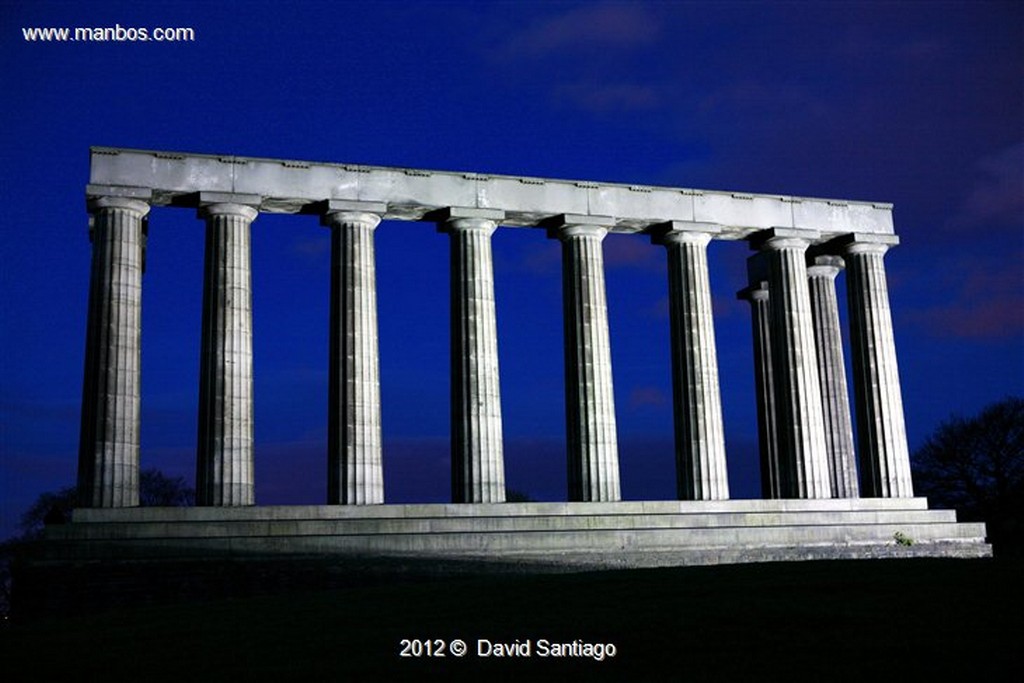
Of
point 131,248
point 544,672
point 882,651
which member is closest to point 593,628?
A: point 544,672

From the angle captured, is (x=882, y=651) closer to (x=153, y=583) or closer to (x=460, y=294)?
(x=153, y=583)

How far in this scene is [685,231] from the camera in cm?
7256

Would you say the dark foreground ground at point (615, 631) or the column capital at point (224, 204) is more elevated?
the column capital at point (224, 204)

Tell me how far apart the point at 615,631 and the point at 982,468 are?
92175 millimetres

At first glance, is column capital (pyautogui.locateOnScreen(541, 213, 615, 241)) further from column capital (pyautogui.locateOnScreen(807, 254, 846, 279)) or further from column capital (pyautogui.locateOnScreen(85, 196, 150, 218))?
column capital (pyautogui.locateOnScreen(85, 196, 150, 218))

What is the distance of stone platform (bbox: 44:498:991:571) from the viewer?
2206 inches

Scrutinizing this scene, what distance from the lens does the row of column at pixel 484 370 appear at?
6119cm

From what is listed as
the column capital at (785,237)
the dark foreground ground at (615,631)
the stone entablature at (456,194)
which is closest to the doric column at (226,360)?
the stone entablature at (456,194)

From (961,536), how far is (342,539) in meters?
38.3

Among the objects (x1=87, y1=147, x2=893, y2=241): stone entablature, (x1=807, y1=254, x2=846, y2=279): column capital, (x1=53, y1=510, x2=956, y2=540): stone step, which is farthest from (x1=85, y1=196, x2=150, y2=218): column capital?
(x1=807, y1=254, x2=846, y2=279): column capital

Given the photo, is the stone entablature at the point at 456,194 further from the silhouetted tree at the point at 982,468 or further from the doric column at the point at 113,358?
the silhouetted tree at the point at 982,468

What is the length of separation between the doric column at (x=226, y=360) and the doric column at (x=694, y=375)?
26530 millimetres

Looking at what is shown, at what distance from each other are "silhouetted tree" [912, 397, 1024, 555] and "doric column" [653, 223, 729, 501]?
47.9 m

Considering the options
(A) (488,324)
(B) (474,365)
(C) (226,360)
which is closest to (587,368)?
(A) (488,324)
